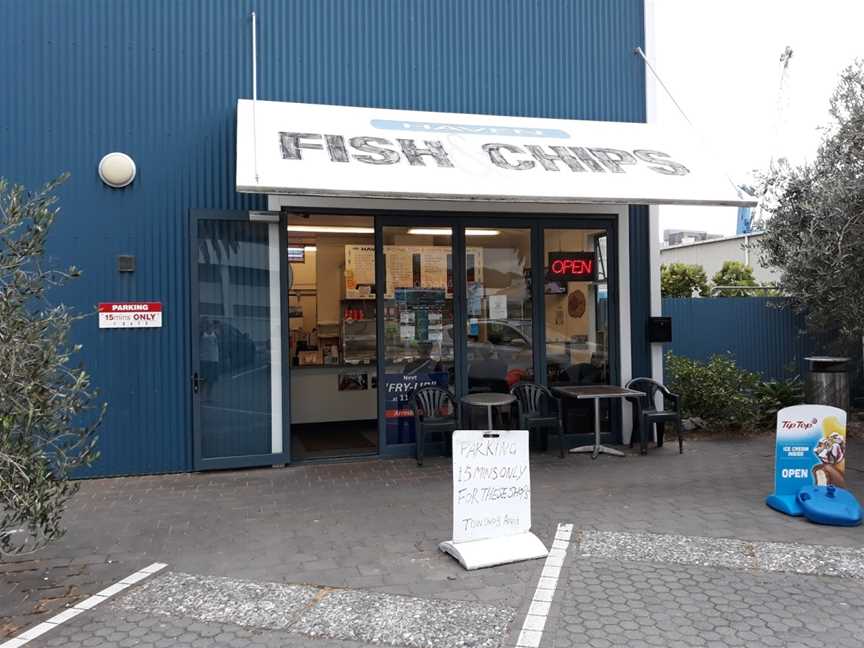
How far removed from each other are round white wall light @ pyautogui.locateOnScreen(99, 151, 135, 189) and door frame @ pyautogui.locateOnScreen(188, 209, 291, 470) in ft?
2.26

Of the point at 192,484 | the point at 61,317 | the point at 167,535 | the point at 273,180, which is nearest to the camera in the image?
the point at 61,317

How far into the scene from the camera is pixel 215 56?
7285 millimetres

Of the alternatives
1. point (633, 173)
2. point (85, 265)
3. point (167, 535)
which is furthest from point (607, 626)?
point (85, 265)

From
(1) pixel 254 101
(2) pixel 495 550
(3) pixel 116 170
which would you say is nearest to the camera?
(2) pixel 495 550

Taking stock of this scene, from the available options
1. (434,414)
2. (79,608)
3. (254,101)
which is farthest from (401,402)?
(79,608)

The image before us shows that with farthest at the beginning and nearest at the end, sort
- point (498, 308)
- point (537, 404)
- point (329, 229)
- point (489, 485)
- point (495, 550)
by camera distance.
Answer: point (329, 229), point (498, 308), point (537, 404), point (489, 485), point (495, 550)

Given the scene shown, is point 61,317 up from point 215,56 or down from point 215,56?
down

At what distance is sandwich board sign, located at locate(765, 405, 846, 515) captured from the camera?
574 centimetres

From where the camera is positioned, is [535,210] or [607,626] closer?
[607,626]

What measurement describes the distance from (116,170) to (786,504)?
695 cm

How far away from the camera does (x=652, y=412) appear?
7.86m

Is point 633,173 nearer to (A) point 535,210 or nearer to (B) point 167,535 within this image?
(A) point 535,210

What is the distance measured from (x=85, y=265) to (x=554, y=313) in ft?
17.1

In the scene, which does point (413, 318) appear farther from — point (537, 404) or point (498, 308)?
point (537, 404)
